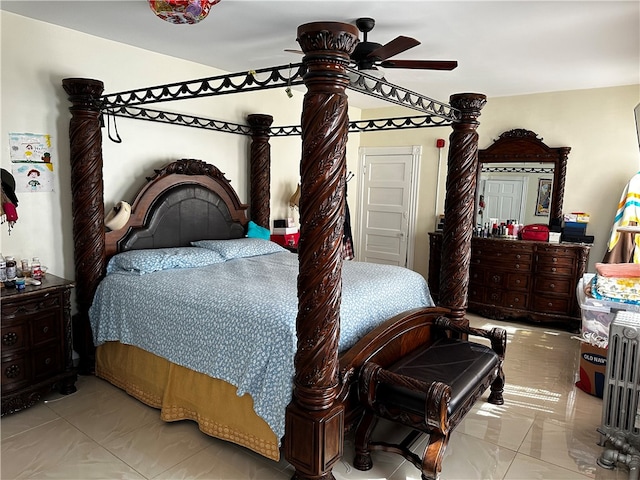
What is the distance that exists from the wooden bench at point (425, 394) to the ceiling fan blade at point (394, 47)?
1.75 m

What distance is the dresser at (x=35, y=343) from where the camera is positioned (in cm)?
267

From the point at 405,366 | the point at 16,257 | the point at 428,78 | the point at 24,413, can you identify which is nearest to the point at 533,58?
the point at 428,78

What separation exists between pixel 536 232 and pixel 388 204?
2.02 metres

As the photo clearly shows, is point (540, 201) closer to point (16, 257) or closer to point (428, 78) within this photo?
point (428, 78)

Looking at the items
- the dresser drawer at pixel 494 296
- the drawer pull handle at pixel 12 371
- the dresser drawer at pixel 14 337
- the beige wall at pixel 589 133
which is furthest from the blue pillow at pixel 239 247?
the beige wall at pixel 589 133

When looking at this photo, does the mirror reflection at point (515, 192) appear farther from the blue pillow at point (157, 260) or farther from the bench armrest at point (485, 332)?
the blue pillow at point (157, 260)

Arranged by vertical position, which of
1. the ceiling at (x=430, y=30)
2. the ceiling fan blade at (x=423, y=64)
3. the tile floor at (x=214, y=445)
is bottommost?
the tile floor at (x=214, y=445)

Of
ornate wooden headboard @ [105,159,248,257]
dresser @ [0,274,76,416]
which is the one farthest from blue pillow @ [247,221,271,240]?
dresser @ [0,274,76,416]

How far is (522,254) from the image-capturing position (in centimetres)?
483

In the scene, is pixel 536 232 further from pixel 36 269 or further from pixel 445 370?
pixel 36 269

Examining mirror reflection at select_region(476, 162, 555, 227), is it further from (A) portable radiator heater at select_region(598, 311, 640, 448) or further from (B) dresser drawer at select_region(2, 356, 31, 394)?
(B) dresser drawer at select_region(2, 356, 31, 394)

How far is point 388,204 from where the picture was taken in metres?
6.21

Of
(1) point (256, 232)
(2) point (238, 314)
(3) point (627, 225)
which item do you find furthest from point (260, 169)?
(3) point (627, 225)

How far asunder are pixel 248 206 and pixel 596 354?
3427 millimetres
